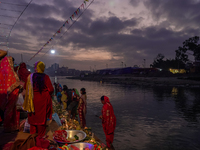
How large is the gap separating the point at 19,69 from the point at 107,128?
330cm

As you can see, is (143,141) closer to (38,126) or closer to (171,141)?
(171,141)

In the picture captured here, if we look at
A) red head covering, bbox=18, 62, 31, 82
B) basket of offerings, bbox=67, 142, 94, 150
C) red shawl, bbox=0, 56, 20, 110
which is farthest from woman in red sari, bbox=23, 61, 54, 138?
red head covering, bbox=18, 62, 31, 82

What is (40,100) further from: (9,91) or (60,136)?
(60,136)

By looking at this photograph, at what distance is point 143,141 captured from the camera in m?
7.00

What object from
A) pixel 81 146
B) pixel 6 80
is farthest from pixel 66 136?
pixel 6 80

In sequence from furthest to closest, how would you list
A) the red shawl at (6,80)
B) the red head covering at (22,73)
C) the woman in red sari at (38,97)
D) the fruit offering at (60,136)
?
1. the red head covering at (22,73)
2. the fruit offering at (60,136)
3. the woman in red sari at (38,97)
4. the red shawl at (6,80)

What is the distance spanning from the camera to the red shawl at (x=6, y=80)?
317cm

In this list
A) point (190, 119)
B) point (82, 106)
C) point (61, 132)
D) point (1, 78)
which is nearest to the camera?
point (1, 78)

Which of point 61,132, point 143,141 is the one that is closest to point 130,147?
point 143,141

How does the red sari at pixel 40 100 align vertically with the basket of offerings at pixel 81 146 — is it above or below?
above

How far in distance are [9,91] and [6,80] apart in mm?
240

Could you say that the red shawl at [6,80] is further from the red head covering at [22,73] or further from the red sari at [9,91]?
the red head covering at [22,73]

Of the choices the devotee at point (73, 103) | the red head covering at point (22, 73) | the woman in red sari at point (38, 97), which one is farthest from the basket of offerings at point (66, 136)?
the devotee at point (73, 103)

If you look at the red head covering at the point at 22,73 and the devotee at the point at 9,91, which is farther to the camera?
the red head covering at the point at 22,73
